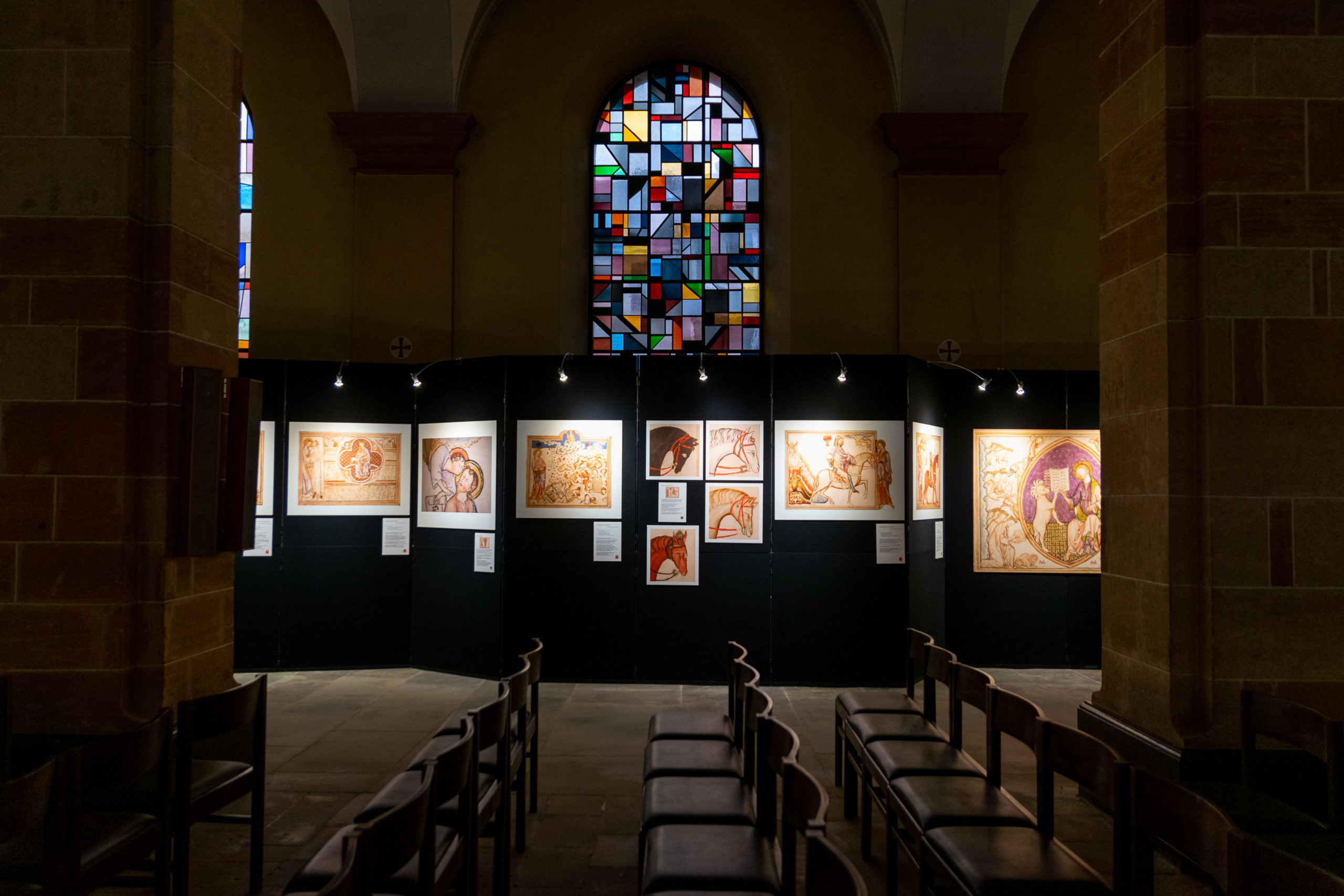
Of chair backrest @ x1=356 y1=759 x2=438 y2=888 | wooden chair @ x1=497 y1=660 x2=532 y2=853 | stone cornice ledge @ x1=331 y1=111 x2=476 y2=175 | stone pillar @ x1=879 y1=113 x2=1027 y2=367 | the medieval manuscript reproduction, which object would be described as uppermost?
stone cornice ledge @ x1=331 y1=111 x2=476 y2=175

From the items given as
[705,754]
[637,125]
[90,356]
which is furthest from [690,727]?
[637,125]

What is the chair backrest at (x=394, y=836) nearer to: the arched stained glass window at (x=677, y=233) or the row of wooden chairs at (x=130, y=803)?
the row of wooden chairs at (x=130, y=803)

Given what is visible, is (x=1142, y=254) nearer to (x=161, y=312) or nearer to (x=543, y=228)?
(x=161, y=312)

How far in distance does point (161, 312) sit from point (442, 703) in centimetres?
409

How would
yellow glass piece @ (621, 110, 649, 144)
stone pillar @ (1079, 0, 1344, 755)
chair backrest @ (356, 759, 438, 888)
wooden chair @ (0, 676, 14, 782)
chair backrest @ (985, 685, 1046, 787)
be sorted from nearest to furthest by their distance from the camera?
1. chair backrest @ (356, 759, 438, 888)
2. chair backrest @ (985, 685, 1046, 787)
3. wooden chair @ (0, 676, 14, 782)
4. stone pillar @ (1079, 0, 1344, 755)
5. yellow glass piece @ (621, 110, 649, 144)

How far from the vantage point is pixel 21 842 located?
9.37 ft

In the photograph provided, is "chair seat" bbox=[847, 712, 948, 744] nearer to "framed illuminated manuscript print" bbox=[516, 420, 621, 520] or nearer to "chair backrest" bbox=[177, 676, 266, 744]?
"chair backrest" bbox=[177, 676, 266, 744]

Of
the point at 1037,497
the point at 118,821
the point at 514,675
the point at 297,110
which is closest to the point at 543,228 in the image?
the point at 297,110

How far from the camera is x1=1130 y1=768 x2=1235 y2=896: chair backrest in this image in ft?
7.26

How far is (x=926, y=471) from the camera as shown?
8.01m

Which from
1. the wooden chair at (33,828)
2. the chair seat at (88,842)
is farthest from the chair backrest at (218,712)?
the wooden chair at (33,828)

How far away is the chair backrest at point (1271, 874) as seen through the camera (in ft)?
6.08

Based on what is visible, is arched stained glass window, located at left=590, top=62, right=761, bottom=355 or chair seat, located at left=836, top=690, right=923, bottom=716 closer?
chair seat, located at left=836, top=690, right=923, bottom=716

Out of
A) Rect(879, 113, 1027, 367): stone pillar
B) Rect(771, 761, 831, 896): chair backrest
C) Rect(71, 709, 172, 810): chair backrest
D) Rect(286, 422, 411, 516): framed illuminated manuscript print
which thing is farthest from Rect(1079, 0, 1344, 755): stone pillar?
Rect(286, 422, 411, 516): framed illuminated manuscript print
